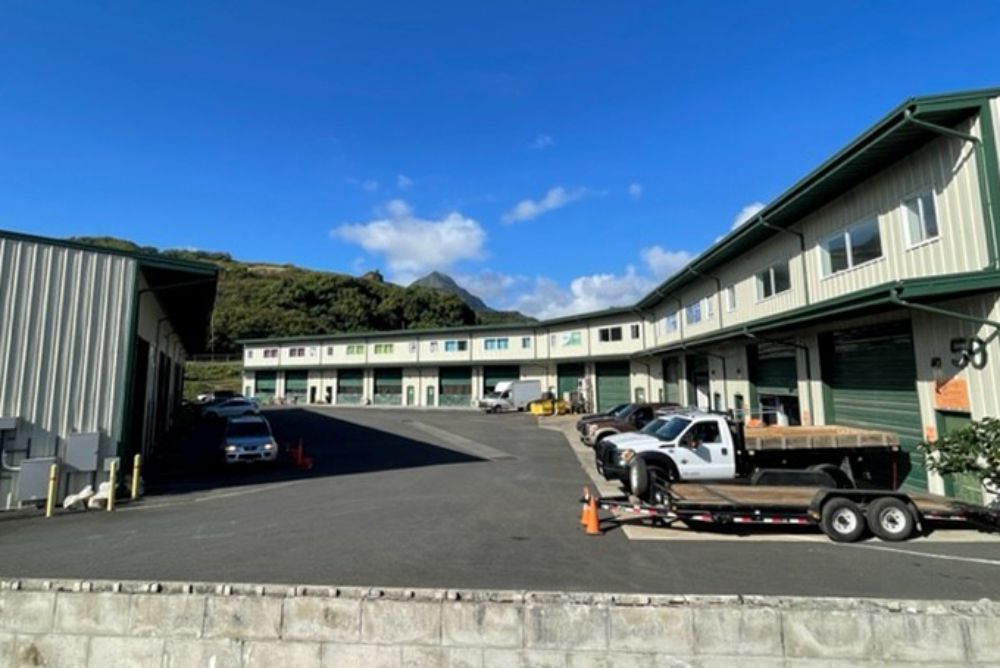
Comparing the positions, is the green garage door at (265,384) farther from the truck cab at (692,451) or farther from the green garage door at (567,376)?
the truck cab at (692,451)

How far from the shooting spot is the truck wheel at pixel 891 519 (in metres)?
9.07

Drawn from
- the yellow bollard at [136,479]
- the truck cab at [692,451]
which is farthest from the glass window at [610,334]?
the yellow bollard at [136,479]

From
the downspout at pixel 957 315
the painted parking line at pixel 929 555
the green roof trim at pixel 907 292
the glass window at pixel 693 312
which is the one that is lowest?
the painted parking line at pixel 929 555

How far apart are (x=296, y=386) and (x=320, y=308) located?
44.6 meters

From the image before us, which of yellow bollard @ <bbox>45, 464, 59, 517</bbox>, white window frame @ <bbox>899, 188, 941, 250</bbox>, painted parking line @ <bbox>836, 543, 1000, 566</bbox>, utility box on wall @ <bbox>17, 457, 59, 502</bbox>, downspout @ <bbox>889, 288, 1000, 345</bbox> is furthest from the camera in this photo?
white window frame @ <bbox>899, 188, 941, 250</bbox>

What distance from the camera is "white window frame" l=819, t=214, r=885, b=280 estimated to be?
43.9 feet

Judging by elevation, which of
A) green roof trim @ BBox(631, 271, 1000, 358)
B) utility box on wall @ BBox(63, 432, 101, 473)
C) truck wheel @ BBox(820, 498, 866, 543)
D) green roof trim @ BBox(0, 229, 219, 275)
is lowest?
truck wheel @ BBox(820, 498, 866, 543)

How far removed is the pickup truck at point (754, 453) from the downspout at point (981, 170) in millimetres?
4211

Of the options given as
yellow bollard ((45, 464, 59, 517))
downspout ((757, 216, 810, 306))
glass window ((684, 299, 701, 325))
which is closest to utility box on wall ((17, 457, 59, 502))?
yellow bollard ((45, 464, 59, 517))

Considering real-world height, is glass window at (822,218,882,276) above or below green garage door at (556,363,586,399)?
above

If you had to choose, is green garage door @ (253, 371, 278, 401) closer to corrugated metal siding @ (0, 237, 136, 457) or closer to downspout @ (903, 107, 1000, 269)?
corrugated metal siding @ (0, 237, 136, 457)

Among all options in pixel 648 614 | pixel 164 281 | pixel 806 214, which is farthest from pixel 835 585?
pixel 164 281

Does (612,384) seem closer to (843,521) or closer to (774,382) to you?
(774,382)

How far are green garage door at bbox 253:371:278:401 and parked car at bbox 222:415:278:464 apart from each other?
148ft
